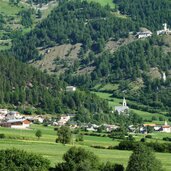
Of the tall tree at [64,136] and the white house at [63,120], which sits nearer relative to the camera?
the tall tree at [64,136]

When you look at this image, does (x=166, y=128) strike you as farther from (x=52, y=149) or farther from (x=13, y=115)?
(x=52, y=149)

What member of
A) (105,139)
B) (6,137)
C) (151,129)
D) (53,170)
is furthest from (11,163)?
(151,129)

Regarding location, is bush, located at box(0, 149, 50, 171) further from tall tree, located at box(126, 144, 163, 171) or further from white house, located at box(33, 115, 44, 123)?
white house, located at box(33, 115, 44, 123)

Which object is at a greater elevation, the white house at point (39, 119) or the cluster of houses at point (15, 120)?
the cluster of houses at point (15, 120)

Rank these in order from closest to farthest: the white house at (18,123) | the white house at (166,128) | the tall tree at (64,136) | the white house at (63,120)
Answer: the tall tree at (64,136) < the white house at (18,123) < the white house at (63,120) < the white house at (166,128)

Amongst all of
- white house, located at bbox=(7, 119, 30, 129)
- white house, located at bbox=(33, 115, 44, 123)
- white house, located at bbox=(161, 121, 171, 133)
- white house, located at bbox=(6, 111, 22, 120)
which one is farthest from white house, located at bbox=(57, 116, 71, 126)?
white house, located at bbox=(161, 121, 171, 133)

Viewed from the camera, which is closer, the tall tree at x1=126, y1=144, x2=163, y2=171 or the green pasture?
the tall tree at x1=126, y1=144, x2=163, y2=171

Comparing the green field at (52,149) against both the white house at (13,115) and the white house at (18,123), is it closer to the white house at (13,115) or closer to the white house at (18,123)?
the white house at (18,123)

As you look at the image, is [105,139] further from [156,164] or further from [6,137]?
[156,164]

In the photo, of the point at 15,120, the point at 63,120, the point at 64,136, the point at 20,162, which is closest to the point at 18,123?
the point at 15,120

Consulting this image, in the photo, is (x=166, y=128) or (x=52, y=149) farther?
(x=166, y=128)

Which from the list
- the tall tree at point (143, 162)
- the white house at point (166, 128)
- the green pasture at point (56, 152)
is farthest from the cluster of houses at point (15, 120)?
the tall tree at point (143, 162)

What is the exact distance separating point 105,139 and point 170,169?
5591cm

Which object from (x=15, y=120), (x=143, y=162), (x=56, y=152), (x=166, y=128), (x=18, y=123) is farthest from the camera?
(x=166, y=128)
